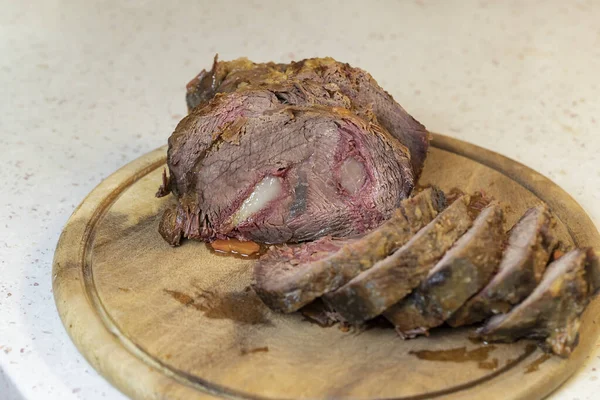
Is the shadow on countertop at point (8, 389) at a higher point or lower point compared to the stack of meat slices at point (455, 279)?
lower

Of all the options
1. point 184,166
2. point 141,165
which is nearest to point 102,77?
point 141,165

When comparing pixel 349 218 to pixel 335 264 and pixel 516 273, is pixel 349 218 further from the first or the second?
pixel 516 273

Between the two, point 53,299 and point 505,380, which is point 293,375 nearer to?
point 505,380

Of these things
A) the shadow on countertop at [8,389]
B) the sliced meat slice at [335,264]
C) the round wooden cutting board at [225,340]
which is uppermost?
the sliced meat slice at [335,264]

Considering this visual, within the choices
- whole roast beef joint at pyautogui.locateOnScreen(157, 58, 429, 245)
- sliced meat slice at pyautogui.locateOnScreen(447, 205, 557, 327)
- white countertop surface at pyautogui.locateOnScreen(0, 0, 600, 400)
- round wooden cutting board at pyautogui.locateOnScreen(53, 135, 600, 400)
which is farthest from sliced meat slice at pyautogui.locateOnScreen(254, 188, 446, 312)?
white countertop surface at pyautogui.locateOnScreen(0, 0, 600, 400)

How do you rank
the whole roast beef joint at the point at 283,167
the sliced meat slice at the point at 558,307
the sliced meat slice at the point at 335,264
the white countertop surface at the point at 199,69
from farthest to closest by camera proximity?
the white countertop surface at the point at 199,69 < the whole roast beef joint at the point at 283,167 < the sliced meat slice at the point at 335,264 < the sliced meat slice at the point at 558,307

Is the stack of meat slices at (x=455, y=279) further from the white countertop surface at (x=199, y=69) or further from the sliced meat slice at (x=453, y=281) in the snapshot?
the white countertop surface at (x=199, y=69)

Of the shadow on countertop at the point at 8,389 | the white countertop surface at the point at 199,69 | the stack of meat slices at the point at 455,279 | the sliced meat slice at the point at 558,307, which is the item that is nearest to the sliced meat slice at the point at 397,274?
the stack of meat slices at the point at 455,279
